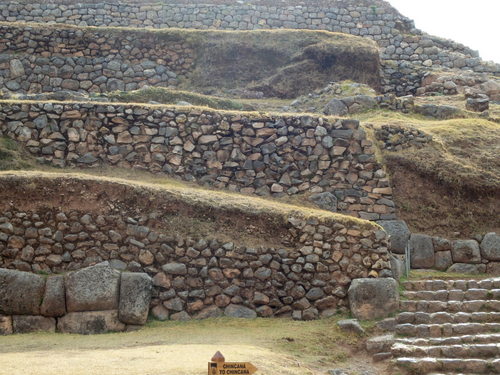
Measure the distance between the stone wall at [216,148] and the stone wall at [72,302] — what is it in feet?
15.3

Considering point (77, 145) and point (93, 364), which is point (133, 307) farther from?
point (77, 145)

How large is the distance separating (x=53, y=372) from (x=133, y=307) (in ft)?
14.1

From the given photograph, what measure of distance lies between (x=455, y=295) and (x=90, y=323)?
7033 millimetres

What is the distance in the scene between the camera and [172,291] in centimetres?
1552

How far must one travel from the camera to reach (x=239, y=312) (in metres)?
15.5

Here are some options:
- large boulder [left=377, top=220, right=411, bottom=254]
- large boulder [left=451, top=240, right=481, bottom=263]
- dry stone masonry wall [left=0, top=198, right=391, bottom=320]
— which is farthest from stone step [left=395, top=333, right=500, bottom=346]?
large boulder [left=451, top=240, right=481, bottom=263]

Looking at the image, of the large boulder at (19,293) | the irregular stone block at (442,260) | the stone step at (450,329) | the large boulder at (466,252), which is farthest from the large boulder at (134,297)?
the large boulder at (466,252)

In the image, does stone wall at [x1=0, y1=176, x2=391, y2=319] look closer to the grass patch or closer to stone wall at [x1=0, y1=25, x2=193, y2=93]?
the grass patch

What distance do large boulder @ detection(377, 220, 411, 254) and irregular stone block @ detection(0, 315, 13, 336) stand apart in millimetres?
8317

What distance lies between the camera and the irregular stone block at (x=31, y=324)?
47.8ft

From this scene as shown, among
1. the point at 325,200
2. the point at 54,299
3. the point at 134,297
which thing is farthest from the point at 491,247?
the point at 54,299

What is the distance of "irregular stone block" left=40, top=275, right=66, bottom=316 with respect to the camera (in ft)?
48.2

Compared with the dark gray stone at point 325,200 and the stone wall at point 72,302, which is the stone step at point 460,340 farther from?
the dark gray stone at point 325,200

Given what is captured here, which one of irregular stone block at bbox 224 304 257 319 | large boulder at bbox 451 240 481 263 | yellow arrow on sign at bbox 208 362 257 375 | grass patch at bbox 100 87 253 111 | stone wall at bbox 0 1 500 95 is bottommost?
irregular stone block at bbox 224 304 257 319
